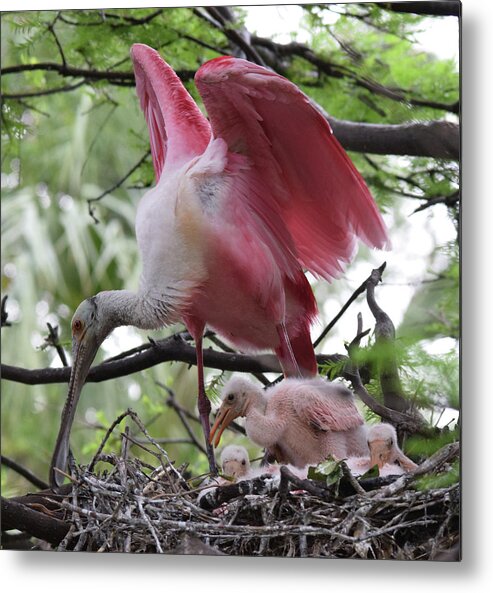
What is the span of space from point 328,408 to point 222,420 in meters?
0.26

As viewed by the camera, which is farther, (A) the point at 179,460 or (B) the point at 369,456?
(A) the point at 179,460

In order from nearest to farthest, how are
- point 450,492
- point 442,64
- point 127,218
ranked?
1. point 450,492
2. point 442,64
3. point 127,218

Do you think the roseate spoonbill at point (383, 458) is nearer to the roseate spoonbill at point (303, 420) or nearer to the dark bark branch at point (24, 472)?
the roseate spoonbill at point (303, 420)

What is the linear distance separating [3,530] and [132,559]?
1.07ft

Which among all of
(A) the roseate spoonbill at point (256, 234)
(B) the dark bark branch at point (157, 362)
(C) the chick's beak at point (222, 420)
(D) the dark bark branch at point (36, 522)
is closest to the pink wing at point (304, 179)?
(A) the roseate spoonbill at point (256, 234)

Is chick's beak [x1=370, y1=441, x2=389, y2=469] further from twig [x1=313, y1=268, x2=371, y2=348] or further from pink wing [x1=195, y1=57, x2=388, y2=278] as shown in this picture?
pink wing [x1=195, y1=57, x2=388, y2=278]

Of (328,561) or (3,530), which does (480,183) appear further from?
(3,530)

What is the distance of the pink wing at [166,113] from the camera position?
8.94ft

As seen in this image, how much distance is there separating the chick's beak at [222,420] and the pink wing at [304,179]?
0.38m

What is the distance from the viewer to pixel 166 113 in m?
2.79

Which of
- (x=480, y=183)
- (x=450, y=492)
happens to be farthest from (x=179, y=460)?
(x=480, y=183)

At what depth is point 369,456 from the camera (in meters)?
2.46

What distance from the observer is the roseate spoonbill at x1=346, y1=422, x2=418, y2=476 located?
2.43 m

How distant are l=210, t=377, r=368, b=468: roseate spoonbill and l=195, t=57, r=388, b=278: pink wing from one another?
29cm
